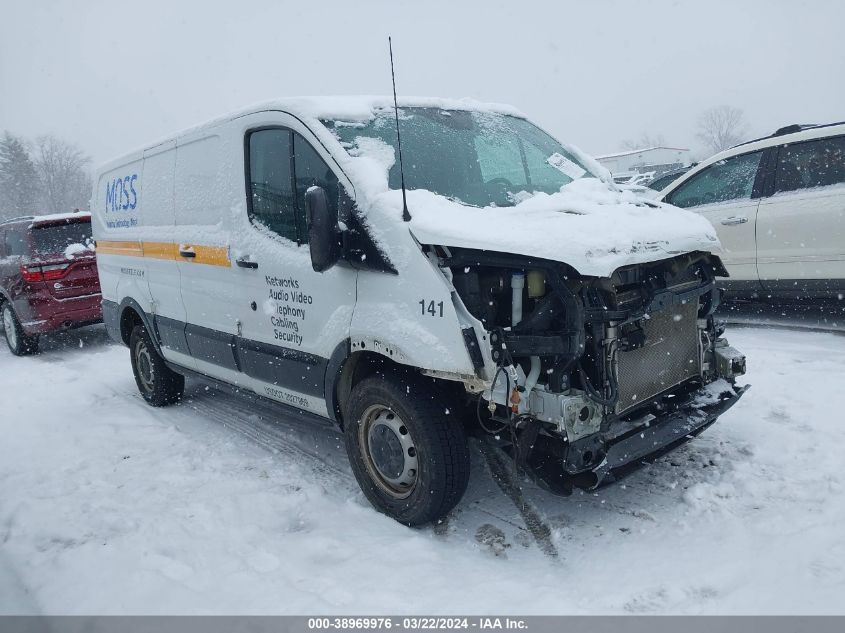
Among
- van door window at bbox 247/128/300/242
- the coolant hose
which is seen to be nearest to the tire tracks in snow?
the coolant hose

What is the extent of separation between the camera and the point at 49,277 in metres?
8.23

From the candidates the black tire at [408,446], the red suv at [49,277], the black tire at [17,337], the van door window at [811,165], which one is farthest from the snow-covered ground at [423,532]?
the black tire at [17,337]

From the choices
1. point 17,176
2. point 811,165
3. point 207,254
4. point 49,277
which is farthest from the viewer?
point 17,176

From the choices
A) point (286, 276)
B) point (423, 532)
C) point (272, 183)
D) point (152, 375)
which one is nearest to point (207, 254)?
point (272, 183)

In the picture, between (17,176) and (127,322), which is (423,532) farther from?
(17,176)

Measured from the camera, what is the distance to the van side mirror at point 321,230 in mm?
2904

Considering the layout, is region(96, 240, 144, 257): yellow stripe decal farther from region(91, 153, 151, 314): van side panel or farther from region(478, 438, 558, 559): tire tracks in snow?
region(478, 438, 558, 559): tire tracks in snow

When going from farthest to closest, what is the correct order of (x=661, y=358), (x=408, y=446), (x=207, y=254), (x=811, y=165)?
(x=811, y=165) < (x=207, y=254) < (x=661, y=358) < (x=408, y=446)

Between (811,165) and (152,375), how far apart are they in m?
6.50

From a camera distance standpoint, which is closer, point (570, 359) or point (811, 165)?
point (570, 359)

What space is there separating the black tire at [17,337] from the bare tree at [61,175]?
7207cm

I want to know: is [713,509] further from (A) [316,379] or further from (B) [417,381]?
(A) [316,379]

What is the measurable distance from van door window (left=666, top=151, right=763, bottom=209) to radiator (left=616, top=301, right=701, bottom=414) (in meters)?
3.48

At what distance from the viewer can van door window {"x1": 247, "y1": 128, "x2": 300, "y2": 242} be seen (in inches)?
141
